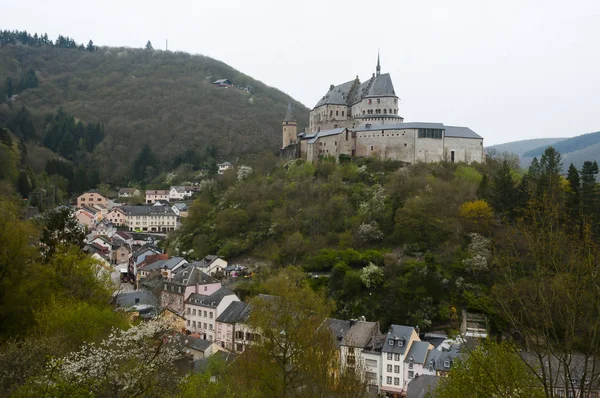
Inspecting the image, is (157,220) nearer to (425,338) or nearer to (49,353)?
(425,338)

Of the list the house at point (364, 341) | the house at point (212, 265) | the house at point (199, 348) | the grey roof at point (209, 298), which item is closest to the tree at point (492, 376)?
the house at point (364, 341)

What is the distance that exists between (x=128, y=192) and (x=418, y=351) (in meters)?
68.0

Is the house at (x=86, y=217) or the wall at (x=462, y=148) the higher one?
the wall at (x=462, y=148)

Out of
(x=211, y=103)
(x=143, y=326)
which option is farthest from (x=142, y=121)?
(x=143, y=326)

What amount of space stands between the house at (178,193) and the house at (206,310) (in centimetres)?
4724

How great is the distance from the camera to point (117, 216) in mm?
72562

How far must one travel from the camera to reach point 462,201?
142ft

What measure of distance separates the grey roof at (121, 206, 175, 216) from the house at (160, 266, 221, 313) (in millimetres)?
34734

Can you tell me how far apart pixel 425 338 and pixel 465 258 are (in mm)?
8370

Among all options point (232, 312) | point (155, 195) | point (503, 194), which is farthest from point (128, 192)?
point (503, 194)

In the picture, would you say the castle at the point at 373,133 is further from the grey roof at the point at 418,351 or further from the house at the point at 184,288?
the grey roof at the point at 418,351

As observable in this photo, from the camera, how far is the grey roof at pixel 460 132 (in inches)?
2131

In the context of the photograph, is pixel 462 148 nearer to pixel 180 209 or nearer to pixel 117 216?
pixel 180 209

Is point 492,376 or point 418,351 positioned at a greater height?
point 492,376
